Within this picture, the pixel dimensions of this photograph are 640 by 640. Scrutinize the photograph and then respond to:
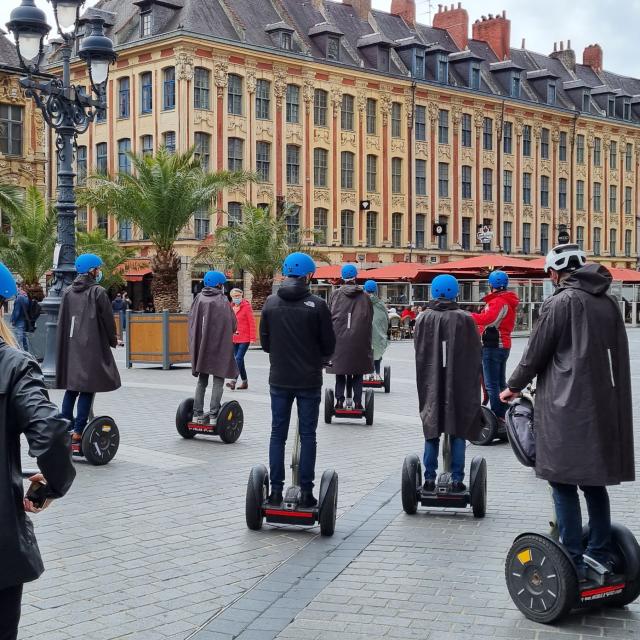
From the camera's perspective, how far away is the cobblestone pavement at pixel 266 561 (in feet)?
15.7

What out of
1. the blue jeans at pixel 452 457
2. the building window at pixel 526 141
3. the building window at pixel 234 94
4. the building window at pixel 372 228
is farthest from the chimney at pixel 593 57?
the blue jeans at pixel 452 457

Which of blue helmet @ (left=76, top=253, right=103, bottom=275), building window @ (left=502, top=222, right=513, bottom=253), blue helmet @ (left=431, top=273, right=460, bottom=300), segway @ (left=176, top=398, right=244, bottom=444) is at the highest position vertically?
building window @ (left=502, top=222, right=513, bottom=253)

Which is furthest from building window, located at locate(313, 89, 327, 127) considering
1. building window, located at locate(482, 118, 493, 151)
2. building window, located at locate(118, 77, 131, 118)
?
building window, located at locate(482, 118, 493, 151)

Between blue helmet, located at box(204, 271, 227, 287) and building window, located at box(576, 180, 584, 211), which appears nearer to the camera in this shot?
blue helmet, located at box(204, 271, 227, 287)

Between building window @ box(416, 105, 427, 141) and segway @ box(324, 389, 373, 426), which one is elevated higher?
building window @ box(416, 105, 427, 141)

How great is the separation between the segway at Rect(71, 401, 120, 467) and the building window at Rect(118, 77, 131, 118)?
1480 inches

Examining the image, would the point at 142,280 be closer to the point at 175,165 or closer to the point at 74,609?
the point at 175,165

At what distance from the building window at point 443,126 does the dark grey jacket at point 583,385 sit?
1920 inches

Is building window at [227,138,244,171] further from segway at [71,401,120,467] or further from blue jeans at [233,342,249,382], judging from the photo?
segway at [71,401,120,467]

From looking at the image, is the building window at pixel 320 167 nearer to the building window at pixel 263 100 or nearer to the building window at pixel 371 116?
the building window at pixel 371 116

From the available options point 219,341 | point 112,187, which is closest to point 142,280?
point 112,187

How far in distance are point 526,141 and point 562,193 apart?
4648mm

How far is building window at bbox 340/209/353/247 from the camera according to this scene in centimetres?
4875

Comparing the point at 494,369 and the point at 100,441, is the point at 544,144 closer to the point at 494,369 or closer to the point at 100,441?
the point at 494,369
